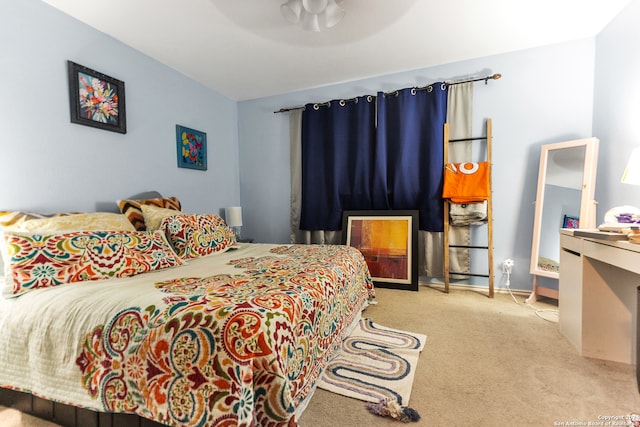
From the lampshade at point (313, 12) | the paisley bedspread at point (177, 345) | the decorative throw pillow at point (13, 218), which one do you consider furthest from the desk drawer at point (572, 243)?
the decorative throw pillow at point (13, 218)

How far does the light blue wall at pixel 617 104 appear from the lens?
6.49 ft

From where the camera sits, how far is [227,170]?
12.2 ft

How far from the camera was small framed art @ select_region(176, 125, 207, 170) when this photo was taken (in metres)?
2.97

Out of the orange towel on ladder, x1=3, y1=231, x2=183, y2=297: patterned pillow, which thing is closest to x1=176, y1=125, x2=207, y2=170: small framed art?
x1=3, y1=231, x2=183, y2=297: patterned pillow

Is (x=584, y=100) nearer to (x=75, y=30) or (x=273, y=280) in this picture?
(x=273, y=280)

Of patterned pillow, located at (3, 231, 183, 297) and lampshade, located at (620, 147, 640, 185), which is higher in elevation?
lampshade, located at (620, 147, 640, 185)

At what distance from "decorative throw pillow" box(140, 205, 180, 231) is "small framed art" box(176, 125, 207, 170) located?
0.95 m

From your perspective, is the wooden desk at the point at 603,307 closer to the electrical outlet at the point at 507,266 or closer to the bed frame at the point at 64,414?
the electrical outlet at the point at 507,266

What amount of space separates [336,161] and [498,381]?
98.7 inches

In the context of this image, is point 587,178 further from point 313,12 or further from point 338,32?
point 313,12

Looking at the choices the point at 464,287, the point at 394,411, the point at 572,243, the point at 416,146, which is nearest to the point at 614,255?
the point at 572,243

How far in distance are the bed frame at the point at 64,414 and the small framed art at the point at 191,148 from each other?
2168 millimetres

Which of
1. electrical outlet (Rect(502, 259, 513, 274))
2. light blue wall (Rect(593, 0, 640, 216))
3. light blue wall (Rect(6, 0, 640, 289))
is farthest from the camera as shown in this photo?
electrical outlet (Rect(502, 259, 513, 274))

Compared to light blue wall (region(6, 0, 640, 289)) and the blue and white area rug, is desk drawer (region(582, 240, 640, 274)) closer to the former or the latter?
light blue wall (region(6, 0, 640, 289))
